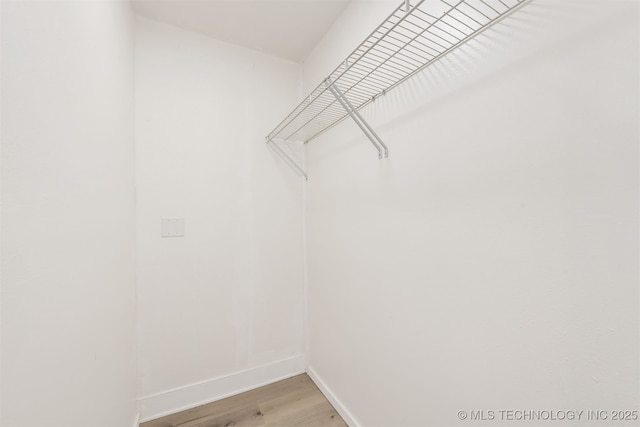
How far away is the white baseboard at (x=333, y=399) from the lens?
4.53 feet

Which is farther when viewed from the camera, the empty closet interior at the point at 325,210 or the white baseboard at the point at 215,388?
the white baseboard at the point at 215,388

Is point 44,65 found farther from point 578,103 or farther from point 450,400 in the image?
point 450,400

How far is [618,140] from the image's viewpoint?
53 cm

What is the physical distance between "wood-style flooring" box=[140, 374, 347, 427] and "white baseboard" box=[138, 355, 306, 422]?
3cm

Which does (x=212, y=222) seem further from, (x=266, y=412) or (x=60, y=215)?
(x=266, y=412)

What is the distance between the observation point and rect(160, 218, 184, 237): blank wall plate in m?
1.49

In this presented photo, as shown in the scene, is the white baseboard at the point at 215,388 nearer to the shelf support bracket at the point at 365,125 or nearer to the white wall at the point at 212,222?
the white wall at the point at 212,222

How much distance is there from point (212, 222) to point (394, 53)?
53.8 inches

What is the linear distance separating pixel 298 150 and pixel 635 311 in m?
1.76

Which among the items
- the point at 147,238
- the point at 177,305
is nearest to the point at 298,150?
the point at 147,238

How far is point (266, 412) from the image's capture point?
1.50 m

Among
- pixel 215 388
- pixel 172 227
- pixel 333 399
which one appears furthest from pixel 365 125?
pixel 215 388

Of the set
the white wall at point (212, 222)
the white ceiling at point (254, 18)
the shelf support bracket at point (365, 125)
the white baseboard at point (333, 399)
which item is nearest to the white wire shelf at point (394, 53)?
the shelf support bracket at point (365, 125)

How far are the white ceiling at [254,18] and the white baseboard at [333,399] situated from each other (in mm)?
2285
